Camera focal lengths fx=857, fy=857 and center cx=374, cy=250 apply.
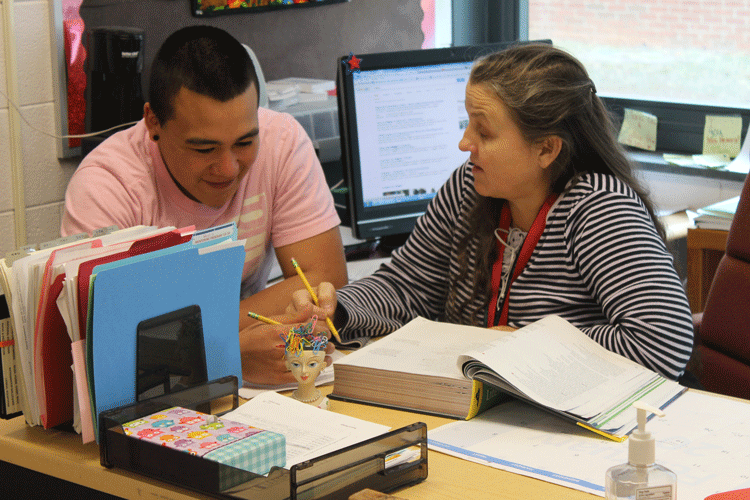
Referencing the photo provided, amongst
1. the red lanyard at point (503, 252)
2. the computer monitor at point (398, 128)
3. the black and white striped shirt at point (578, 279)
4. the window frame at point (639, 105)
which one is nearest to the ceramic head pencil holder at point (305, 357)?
the black and white striped shirt at point (578, 279)

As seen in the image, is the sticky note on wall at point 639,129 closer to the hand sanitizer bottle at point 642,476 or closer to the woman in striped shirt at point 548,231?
the woman in striped shirt at point 548,231

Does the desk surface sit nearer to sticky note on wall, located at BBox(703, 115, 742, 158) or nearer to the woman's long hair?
the woman's long hair

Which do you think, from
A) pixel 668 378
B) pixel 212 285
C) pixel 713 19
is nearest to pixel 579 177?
pixel 668 378

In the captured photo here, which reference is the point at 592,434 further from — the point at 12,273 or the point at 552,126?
the point at 12,273

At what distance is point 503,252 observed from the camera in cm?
172

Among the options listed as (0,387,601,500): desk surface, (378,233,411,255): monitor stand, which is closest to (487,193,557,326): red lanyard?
(0,387,601,500): desk surface

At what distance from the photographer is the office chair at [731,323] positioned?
1932 mm

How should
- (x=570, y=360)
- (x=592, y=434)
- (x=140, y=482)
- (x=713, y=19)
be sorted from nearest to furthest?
1. (x=140, y=482)
2. (x=592, y=434)
3. (x=570, y=360)
4. (x=713, y=19)

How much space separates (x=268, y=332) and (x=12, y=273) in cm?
43

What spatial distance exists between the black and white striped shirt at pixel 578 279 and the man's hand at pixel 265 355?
0.25 meters

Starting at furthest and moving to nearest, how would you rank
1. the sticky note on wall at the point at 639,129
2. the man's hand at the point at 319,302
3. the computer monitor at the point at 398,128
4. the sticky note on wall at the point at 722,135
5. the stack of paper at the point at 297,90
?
1. the sticky note on wall at the point at 639,129
2. the sticky note on wall at the point at 722,135
3. the stack of paper at the point at 297,90
4. the computer monitor at the point at 398,128
5. the man's hand at the point at 319,302

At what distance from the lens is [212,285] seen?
4.06 ft

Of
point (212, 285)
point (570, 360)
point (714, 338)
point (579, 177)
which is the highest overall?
point (579, 177)

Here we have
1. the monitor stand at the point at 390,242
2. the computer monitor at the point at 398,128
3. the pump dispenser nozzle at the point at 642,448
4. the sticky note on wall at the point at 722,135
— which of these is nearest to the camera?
the pump dispenser nozzle at the point at 642,448
